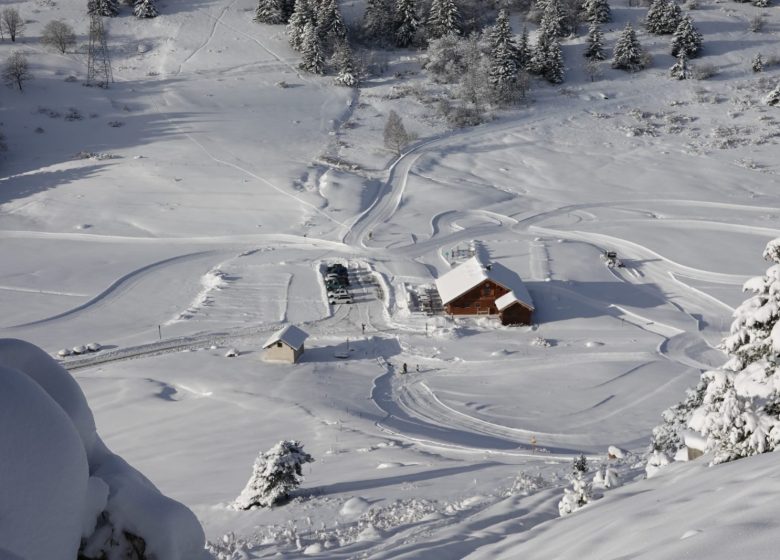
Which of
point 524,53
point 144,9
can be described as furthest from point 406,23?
point 144,9

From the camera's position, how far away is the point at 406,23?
87.1 metres

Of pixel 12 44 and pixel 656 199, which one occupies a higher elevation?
pixel 12 44

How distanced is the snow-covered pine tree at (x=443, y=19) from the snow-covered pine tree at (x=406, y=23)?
1.94 meters

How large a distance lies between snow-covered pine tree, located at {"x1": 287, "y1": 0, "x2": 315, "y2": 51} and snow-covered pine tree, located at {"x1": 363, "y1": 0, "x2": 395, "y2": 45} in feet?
24.9

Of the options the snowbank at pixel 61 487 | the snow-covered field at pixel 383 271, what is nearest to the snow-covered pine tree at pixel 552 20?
the snow-covered field at pixel 383 271

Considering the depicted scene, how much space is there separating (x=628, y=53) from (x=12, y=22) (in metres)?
69.5

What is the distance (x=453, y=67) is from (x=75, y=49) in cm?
4312

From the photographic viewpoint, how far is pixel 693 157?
65.4 meters

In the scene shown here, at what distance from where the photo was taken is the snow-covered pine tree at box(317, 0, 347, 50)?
83.0 meters

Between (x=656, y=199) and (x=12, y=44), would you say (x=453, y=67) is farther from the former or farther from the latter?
(x=12, y=44)

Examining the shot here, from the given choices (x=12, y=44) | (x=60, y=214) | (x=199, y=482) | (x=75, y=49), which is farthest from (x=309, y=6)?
(x=199, y=482)

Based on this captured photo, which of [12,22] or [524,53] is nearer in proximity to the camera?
[524,53]

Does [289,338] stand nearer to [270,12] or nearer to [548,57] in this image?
[548,57]

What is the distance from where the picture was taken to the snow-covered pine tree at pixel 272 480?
1755cm
